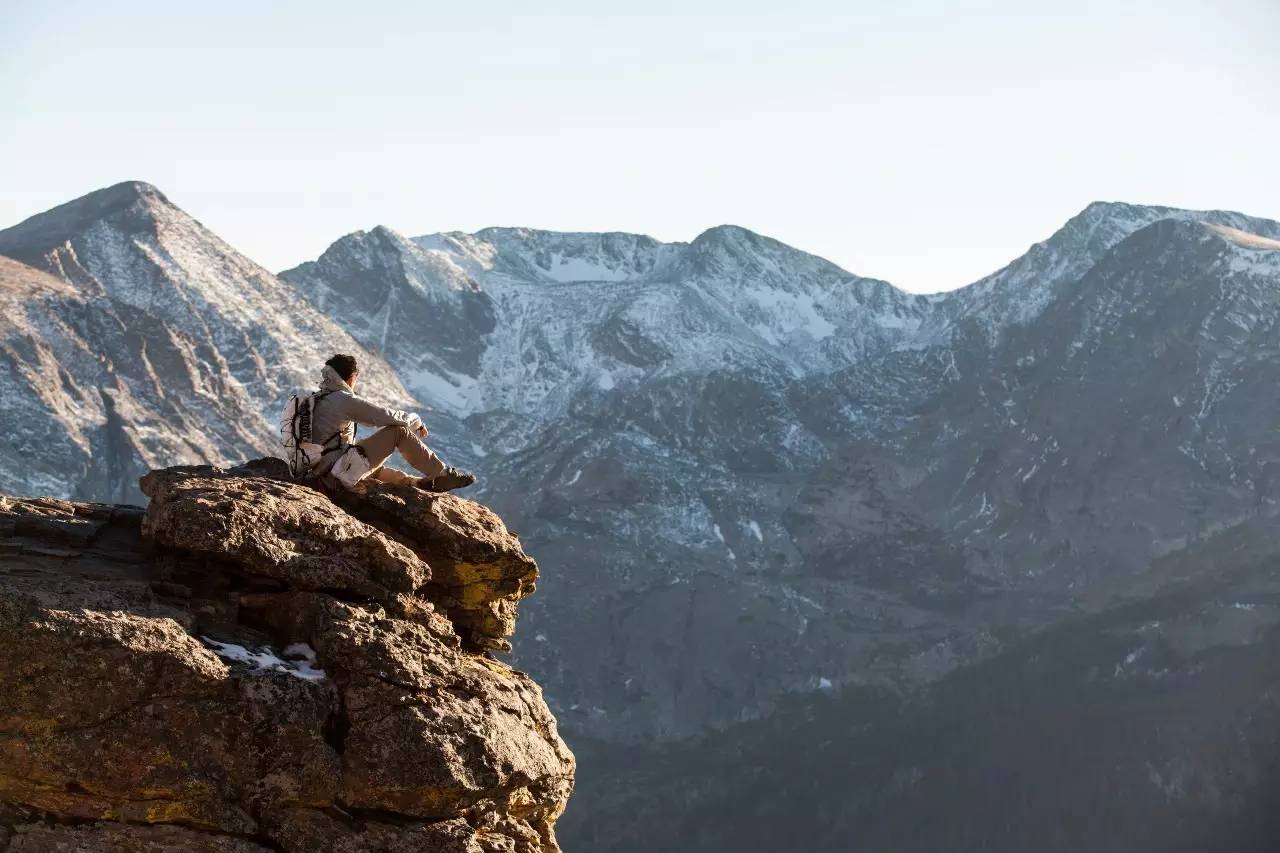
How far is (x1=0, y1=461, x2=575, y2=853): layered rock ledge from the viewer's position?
1820 centimetres

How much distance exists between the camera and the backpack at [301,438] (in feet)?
77.6

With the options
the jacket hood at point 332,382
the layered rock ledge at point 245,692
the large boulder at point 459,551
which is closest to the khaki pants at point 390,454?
the large boulder at point 459,551

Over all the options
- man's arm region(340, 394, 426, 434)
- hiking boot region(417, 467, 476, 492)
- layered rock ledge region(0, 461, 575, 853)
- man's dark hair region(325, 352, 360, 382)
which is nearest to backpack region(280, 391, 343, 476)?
man's arm region(340, 394, 426, 434)

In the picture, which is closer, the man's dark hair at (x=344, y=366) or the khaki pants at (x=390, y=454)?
the khaki pants at (x=390, y=454)

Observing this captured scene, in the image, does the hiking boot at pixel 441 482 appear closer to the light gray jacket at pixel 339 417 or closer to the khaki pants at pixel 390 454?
the khaki pants at pixel 390 454

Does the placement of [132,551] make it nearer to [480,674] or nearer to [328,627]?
[328,627]

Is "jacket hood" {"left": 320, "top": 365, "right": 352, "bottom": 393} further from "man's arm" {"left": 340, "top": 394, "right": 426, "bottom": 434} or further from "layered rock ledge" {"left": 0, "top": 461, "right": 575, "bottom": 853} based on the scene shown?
"layered rock ledge" {"left": 0, "top": 461, "right": 575, "bottom": 853}

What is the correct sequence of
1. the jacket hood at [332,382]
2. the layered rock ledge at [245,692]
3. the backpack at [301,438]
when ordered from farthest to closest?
the jacket hood at [332,382] < the backpack at [301,438] < the layered rock ledge at [245,692]

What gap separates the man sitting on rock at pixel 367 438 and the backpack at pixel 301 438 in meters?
0.05

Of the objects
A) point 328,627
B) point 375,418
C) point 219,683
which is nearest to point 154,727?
point 219,683

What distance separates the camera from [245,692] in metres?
19.2

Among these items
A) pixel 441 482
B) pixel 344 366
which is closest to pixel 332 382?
pixel 344 366

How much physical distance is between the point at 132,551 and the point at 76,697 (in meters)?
3.39

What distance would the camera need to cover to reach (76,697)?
1817 cm
